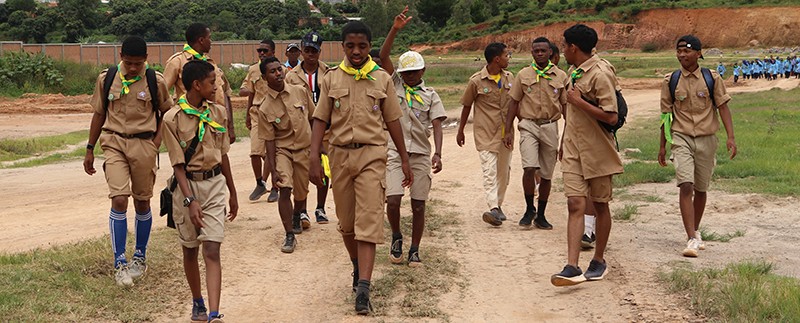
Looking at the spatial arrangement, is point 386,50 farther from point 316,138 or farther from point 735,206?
point 735,206

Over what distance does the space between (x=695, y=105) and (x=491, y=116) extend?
245 centimetres

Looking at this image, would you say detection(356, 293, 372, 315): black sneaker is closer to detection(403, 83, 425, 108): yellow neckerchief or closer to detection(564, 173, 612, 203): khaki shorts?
detection(564, 173, 612, 203): khaki shorts

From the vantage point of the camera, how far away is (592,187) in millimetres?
7598

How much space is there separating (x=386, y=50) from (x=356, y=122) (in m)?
1.14

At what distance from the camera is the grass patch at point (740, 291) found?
246 inches

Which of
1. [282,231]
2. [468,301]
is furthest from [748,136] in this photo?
[468,301]

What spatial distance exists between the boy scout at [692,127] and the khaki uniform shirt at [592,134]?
155 centimetres

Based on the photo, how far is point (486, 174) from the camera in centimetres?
1055

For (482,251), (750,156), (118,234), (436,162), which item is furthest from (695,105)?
(750,156)

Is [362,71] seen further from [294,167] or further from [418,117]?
[294,167]

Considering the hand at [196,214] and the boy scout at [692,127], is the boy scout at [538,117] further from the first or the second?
the hand at [196,214]

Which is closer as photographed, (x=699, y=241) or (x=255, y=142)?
(x=699, y=241)

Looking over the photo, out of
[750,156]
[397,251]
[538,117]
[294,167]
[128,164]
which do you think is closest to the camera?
[128,164]

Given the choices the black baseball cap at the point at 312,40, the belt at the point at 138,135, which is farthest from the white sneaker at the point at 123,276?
the black baseball cap at the point at 312,40
